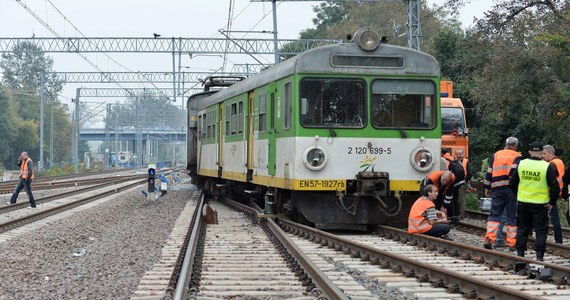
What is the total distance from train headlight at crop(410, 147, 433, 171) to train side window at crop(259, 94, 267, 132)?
10.1 ft

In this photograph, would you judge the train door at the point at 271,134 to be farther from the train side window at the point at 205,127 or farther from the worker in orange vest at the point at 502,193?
the train side window at the point at 205,127

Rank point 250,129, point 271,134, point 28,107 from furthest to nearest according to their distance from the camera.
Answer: point 28,107 → point 250,129 → point 271,134

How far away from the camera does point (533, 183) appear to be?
11.0 m

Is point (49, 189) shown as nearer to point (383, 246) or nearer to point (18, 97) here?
point (383, 246)

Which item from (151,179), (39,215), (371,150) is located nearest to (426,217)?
(371,150)

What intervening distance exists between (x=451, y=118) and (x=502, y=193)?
14.2m

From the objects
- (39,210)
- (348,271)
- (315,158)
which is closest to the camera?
(348,271)

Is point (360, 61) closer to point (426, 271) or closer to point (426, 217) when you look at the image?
point (426, 217)

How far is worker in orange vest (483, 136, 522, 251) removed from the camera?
1243 centimetres

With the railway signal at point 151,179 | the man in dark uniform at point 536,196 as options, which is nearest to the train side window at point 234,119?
the railway signal at point 151,179

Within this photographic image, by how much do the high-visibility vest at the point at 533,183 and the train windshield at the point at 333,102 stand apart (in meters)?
3.71

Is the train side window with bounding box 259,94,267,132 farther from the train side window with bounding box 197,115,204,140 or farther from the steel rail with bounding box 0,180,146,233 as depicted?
the train side window with bounding box 197,115,204,140

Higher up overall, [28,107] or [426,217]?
[28,107]

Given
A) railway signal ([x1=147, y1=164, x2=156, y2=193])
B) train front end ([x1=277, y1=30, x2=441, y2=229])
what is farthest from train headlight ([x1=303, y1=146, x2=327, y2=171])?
railway signal ([x1=147, y1=164, x2=156, y2=193])
